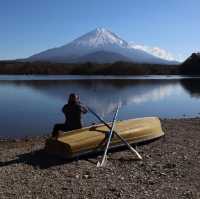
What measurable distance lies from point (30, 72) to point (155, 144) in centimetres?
14973

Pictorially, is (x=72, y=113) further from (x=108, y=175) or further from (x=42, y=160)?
(x=108, y=175)

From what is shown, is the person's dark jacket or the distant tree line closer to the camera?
the person's dark jacket

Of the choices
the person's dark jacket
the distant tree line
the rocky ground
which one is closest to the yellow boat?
the rocky ground

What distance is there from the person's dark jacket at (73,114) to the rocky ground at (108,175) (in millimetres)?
1351

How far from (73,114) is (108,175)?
355 centimetres

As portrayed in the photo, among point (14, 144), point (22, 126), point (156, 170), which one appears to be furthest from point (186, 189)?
point (22, 126)

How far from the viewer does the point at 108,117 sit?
30.7 m

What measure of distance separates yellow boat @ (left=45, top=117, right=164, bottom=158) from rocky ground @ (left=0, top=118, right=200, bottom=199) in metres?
0.30

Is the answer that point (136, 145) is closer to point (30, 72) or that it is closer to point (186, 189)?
point (186, 189)

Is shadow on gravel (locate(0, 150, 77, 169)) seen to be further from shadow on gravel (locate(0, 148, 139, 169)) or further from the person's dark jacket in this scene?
the person's dark jacket

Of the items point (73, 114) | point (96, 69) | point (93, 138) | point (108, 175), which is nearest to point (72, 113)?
point (73, 114)

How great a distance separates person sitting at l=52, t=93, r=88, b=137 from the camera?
14.6m

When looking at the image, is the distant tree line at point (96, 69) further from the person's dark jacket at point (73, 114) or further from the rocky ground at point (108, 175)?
the rocky ground at point (108, 175)

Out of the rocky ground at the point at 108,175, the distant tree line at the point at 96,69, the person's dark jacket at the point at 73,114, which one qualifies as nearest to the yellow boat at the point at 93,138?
the rocky ground at the point at 108,175
